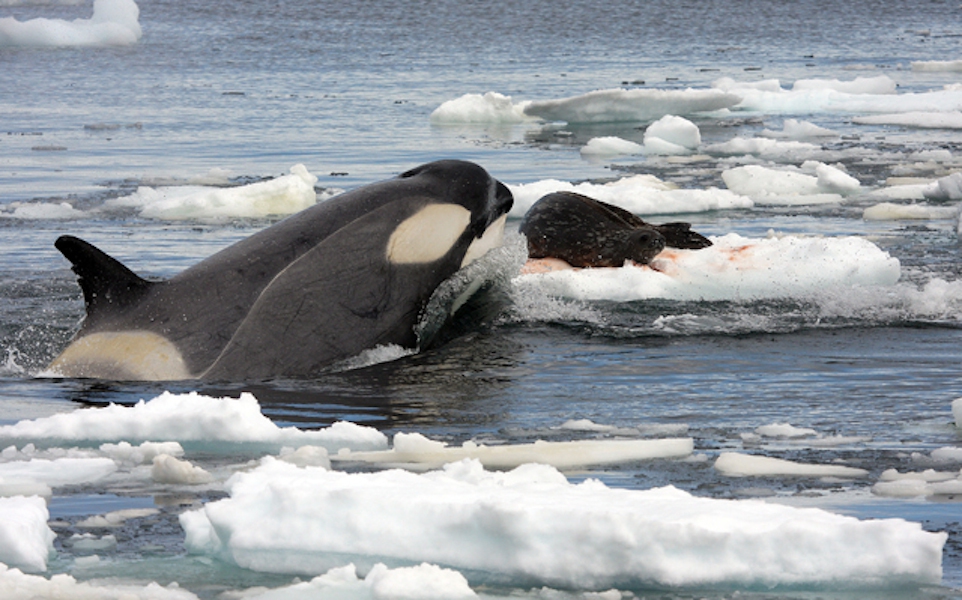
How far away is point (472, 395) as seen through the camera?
6.73 metres

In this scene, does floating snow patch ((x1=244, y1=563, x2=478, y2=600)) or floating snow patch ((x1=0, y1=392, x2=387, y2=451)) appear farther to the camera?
floating snow patch ((x1=0, y1=392, x2=387, y2=451))

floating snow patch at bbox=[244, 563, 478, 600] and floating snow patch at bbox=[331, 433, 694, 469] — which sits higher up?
floating snow patch at bbox=[244, 563, 478, 600]

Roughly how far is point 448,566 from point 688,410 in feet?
8.80

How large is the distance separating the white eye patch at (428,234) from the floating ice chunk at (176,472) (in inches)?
102

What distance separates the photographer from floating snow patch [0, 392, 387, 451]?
554 centimetres

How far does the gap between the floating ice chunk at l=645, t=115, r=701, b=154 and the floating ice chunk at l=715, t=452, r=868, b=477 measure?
43.3ft

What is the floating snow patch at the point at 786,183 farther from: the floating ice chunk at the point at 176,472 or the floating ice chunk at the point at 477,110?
the floating ice chunk at the point at 176,472

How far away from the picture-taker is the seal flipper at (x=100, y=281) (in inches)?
262

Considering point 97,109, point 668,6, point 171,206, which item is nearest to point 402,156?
point 171,206

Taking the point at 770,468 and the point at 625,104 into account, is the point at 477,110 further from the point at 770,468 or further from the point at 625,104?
the point at 770,468

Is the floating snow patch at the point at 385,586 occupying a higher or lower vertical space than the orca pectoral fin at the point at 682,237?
higher

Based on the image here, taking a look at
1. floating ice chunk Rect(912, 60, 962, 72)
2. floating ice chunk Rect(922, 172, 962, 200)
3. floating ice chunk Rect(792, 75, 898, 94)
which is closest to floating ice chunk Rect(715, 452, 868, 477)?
floating ice chunk Rect(922, 172, 962, 200)

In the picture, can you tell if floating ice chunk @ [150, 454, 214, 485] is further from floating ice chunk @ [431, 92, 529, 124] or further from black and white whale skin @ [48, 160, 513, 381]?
floating ice chunk @ [431, 92, 529, 124]

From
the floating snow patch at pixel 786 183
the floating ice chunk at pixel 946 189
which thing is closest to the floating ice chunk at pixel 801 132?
the floating snow patch at pixel 786 183
